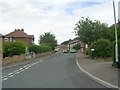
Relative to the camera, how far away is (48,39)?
14150 cm

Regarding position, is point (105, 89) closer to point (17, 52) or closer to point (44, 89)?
point (44, 89)

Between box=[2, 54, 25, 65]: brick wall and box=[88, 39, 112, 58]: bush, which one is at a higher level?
box=[88, 39, 112, 58]: bush

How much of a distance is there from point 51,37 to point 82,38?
292ft

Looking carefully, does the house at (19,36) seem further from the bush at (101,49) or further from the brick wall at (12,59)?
the bush at (101,49)

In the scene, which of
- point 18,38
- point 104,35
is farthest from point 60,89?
point 18,38

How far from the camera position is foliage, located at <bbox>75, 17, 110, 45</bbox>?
54278 millimetres

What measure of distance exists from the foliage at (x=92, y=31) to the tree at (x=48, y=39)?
82.9 metres

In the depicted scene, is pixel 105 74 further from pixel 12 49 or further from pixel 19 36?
pixel 19 36

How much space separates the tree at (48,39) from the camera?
141000 mm

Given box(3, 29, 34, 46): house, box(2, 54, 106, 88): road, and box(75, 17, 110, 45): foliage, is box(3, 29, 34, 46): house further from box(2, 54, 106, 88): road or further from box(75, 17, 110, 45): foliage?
box(2, 54, 106, 88): road

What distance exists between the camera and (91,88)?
1477 cm

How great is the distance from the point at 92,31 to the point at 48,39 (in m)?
87.5

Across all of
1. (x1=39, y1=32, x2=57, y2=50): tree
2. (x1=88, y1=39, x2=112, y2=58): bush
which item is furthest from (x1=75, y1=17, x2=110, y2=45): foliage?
(x1=39, y1=32, x2=57, y2=50): tree

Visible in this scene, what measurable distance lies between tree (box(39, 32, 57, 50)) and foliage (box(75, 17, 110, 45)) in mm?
82882
